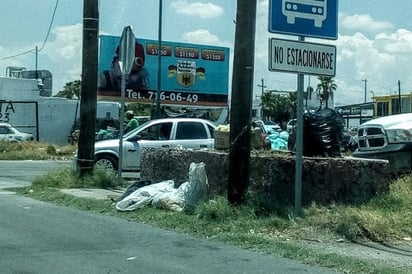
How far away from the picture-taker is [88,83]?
1566 centimetres

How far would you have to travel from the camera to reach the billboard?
3738 cm

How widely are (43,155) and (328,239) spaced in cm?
2250

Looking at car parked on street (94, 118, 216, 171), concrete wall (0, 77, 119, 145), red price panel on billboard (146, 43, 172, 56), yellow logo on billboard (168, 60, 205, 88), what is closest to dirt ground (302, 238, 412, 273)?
car parked on street (94, 118, 216, 171)

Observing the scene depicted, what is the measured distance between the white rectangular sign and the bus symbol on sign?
13.4 inches

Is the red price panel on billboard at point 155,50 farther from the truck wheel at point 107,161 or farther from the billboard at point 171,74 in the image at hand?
the truck wheel at point 107,161

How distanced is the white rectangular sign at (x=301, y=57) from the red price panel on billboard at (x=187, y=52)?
30.0 m

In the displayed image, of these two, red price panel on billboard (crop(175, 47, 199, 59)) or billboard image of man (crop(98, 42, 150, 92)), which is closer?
billboard image of man (crop(98, 42, 150, 92))

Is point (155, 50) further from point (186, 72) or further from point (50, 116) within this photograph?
point (50, 116)

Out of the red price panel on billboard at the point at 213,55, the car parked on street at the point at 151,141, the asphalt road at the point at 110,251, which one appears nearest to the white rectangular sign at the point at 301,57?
the asphalt road at the point at 110,251

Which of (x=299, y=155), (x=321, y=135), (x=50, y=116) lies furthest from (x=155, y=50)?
(x=299, y=155)

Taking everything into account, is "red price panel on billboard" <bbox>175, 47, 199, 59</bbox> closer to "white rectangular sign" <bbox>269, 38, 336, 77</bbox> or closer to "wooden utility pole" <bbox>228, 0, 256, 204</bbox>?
"wooden utility pole" <bbox>228, 0, 256, 204</bbox>

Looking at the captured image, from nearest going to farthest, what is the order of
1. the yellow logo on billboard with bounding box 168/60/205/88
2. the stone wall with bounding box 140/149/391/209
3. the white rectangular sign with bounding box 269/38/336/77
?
1. the white rectangular sign with bounding box 269/38/336/77
2. the stone wall with bounding box 140/149/391/209
3. the yellow logo on billboard with bounding box 168/60/205/88

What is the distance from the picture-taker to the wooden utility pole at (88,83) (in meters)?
15.6

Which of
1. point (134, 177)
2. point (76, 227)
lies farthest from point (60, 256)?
point (134, 177)
